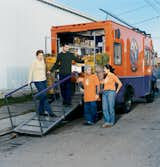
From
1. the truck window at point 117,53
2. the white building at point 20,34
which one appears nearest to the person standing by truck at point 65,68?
the truck window at point 117,53

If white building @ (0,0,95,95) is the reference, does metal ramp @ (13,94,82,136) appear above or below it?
below

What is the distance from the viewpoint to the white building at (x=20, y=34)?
1577 cm

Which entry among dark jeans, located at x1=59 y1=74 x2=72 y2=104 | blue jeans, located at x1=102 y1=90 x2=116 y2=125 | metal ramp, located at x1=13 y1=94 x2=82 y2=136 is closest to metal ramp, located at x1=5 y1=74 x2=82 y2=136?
metal ramp, located at x1=13 y1=94 x2=82 y2=136

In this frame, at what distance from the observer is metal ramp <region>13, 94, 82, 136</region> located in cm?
948

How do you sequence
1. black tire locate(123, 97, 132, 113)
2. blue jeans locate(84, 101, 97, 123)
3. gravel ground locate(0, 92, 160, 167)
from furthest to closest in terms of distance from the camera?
black tire locate(123, 97, 132, 113)
blue jeans locate(84, 101, 97, 123)
gravel ground locate(0, 92, 160, 167)

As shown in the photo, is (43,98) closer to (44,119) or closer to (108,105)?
(44,119)

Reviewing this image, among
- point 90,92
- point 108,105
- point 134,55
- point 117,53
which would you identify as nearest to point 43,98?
point 90,92

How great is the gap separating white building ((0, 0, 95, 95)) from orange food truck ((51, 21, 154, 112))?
3.49 m

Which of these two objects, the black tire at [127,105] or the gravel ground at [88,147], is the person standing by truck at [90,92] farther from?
the black tire at [127,105]

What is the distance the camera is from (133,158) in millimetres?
7082

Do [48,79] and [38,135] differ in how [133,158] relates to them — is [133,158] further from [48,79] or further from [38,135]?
[48,79]

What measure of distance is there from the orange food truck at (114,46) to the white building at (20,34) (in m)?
3.49

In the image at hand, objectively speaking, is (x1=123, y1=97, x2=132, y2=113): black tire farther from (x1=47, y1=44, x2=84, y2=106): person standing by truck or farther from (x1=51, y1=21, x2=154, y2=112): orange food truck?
(x1=47, y1=44, x2=84, y2=106): person standing by truck

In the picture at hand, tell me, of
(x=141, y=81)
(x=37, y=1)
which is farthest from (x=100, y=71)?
(x=37, y=1)
